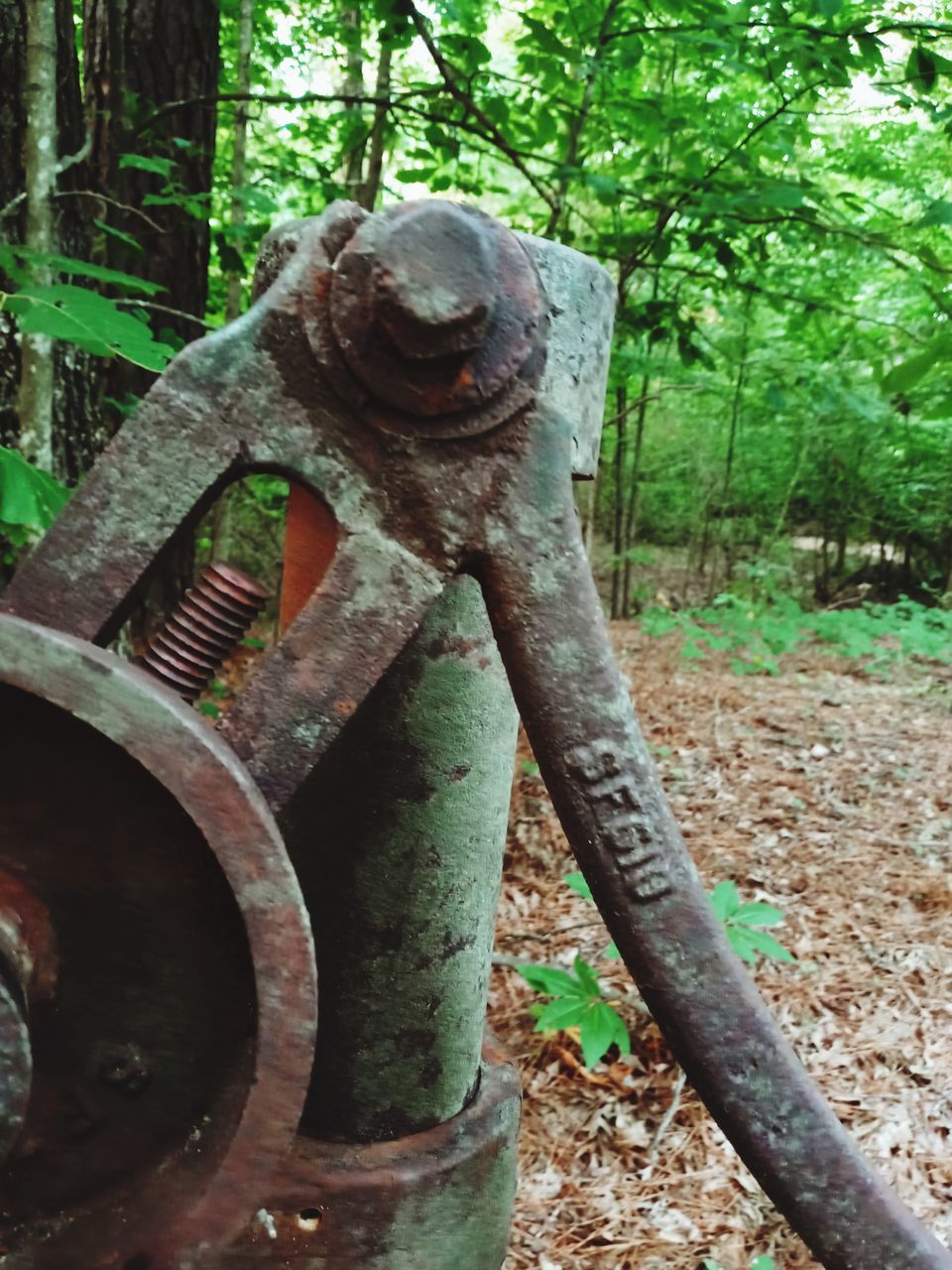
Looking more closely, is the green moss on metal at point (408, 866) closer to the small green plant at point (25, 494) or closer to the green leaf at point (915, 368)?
the small green plant at point (25, 494)

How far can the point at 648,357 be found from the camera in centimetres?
450

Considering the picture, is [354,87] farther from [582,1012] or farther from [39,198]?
[582,1012]

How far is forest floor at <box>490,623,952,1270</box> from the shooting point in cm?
210

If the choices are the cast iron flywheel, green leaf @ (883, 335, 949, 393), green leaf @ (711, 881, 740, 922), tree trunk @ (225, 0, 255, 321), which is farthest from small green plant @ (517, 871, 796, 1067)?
tree trunk @ (225, 0, 255, 321)

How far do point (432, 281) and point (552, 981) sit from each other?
204 cm

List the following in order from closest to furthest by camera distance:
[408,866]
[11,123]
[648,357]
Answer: [408,866], [11,123], [648,357]

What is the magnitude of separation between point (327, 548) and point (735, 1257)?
1815 mm

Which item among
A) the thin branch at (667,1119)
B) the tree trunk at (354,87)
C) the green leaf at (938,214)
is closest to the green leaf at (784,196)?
the green leaf at (938,214)

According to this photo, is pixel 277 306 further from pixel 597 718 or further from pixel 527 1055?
pixel 527 1055

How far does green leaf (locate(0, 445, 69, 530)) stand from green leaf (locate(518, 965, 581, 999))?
1.66m

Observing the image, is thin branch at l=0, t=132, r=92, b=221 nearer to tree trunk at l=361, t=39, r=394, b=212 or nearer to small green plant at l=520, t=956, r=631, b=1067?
tree trunk at l=361, t=39, r=394, b=212

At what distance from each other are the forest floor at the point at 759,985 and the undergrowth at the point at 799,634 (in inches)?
39.3

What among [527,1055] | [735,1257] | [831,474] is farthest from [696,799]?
[831,474]

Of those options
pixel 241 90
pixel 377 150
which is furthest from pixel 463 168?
pixel 241 90
